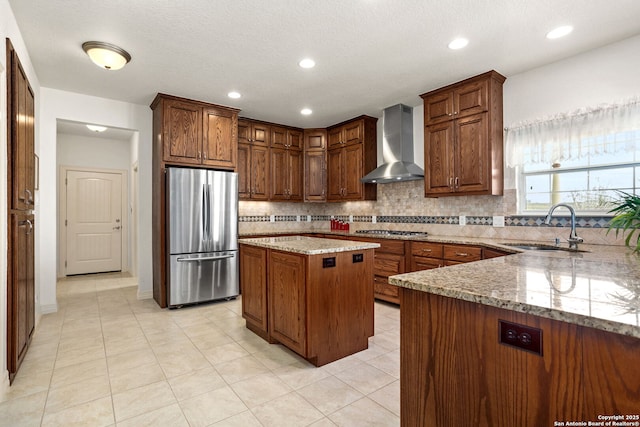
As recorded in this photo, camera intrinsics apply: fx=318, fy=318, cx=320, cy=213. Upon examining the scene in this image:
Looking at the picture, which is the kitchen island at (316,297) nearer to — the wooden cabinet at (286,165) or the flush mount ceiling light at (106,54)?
the flush mount ceiling light at (106,54)

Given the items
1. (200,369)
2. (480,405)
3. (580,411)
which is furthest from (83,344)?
(580,411)

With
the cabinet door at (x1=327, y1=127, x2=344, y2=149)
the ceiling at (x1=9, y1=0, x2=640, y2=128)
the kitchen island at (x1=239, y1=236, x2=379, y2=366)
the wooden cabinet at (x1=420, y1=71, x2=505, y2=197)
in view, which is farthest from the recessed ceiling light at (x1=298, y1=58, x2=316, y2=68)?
the cabinet door at (x1=327, y1=127, x2=344, y2=149)

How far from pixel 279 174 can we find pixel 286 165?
208 millimetres

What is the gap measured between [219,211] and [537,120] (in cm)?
370

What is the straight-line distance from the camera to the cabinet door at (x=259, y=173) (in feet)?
16.2

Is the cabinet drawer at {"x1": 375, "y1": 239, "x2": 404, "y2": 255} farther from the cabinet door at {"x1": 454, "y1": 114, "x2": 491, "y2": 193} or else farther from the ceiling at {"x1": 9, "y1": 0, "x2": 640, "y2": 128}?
the ceiling at {"x1": 9, "y1": 0, "x2": 640, "y2": 128}

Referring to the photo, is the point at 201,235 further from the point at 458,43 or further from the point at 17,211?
the point at 458,43

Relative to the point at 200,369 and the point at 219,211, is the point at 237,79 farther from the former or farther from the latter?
the point at 200,369

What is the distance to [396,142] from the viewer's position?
4.42m

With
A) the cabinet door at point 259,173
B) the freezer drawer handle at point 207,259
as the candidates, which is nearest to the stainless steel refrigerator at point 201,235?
the freezer drawer handle at point 207,259

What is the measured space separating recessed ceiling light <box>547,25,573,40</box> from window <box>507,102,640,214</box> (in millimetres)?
749

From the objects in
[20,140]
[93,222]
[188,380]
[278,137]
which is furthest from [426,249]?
[93,222]

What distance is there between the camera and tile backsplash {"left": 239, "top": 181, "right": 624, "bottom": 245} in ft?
10.0

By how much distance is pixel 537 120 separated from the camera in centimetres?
317
